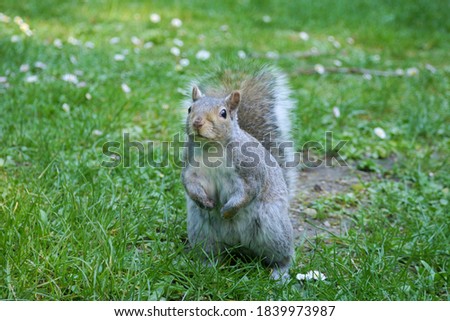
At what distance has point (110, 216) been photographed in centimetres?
215

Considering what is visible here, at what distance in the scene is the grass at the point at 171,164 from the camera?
1867mm

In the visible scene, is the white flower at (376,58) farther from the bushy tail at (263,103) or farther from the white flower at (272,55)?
the bushy tail at (263,103)

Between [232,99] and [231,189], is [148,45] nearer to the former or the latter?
[232,99]

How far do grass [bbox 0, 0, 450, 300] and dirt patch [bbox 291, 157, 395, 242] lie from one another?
0.18 feet

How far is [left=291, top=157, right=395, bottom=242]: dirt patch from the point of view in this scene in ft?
8.07

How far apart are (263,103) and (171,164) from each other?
0.75 metres

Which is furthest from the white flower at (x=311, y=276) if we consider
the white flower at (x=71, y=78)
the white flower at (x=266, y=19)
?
the white flower at (x=266, y=19)

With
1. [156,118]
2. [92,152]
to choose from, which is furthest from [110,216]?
[156,118]

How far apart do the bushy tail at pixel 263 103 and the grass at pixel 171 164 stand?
42 centimetres

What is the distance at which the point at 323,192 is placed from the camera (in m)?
2.84

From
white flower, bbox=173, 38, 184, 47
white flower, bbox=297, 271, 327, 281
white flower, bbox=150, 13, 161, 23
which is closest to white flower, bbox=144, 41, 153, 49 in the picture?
white flower, bbox=173, 38, 184, 47

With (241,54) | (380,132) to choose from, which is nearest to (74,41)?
(241,54)
